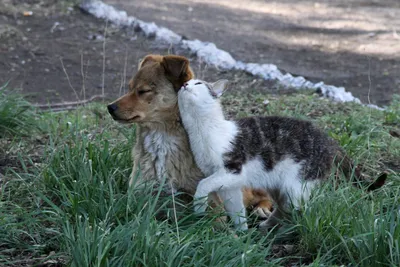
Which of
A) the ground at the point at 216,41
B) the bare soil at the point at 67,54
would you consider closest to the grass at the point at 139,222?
the bare soil at the point at 67,54

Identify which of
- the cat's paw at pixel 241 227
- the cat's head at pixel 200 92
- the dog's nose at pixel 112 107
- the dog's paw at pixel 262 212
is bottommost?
the dog's paw at pixel 262 212

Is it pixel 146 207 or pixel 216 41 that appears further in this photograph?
pixel 216 41

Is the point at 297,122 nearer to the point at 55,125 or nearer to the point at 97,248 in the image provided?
the point at 97,248

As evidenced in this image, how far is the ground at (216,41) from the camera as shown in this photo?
10.2 m

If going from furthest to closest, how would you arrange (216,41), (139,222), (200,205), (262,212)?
(216,41) < (262,212) < (200,205) < (139,222)

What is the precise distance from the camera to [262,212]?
614cm

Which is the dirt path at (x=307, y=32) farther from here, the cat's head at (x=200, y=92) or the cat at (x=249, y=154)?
the cat's head at (x=200, y=92)

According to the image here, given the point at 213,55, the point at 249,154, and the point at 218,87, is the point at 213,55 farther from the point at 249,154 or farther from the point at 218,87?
the point at 249,154

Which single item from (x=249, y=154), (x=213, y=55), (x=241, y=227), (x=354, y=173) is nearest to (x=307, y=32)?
(x=213, y=55)

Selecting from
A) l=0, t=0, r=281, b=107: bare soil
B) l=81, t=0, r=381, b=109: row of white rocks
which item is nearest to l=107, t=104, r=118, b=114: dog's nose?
l=0, t=0, r=281, b=107: bare soil

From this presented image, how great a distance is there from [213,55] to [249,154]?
5590 mm

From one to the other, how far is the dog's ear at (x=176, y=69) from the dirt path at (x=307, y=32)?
4545 mm

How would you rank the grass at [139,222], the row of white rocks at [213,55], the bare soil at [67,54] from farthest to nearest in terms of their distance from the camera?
1. the bare soil at [67,54]
2. the row of white rocks at [213,55]
3. the grass at [139,222]


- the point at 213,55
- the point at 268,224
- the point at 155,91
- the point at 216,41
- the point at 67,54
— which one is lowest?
the point at 67,54
